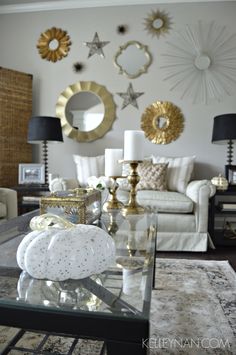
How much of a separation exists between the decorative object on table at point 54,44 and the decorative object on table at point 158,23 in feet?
3.41

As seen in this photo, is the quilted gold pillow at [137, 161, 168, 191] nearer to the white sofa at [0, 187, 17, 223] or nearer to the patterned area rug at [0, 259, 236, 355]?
the patterned area rug at [0, 259, 236, 355]

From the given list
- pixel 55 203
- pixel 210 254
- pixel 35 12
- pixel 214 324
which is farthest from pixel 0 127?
pixel 214 324

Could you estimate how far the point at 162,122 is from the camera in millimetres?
3586

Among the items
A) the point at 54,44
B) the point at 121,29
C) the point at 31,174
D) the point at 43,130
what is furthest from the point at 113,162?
the point at 54,44

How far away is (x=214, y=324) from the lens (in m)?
1.38

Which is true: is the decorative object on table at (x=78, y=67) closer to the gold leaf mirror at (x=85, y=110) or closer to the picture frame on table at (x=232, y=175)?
the gold leaf mirror at (x=85, y=110)

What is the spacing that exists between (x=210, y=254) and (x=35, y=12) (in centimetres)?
363

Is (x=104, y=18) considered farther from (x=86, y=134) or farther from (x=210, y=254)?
(x=210, y=254)

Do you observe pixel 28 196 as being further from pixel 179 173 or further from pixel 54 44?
pixel 54 44

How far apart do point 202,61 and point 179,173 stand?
4.75 feet

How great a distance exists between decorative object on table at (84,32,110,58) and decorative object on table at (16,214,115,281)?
3.34m

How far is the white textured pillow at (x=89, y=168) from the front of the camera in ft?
11.0

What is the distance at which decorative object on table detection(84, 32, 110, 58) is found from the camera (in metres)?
3.63

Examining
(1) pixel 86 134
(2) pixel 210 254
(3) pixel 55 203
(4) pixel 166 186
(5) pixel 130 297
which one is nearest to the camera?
(5) pixel 130 297
